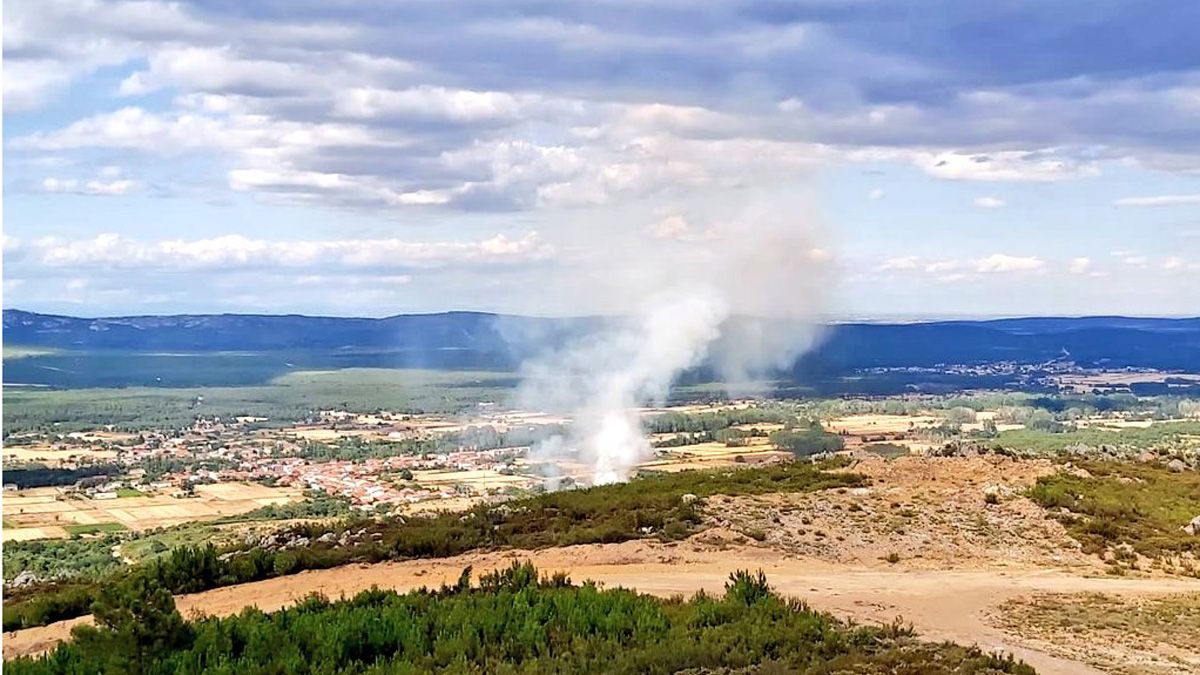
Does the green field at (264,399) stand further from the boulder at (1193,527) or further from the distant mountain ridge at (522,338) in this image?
the boulder at (1193,527)

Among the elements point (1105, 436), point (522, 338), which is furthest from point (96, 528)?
point (522, 338)

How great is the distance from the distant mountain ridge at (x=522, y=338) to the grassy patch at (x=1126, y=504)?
5550 centimetres

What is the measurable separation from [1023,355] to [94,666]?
439 feet

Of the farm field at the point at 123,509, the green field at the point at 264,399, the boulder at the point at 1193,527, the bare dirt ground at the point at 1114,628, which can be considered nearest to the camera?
the bare dirt ground at the point at 1114,628

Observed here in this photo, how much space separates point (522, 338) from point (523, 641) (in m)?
86.4

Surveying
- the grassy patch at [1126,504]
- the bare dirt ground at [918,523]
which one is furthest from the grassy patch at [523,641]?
the grassy patch at [1126,504]

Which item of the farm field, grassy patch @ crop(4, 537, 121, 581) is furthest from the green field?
grassy patch @ crop(4, 537, 121, 581)

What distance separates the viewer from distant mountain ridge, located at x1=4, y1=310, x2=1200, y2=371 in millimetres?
100062

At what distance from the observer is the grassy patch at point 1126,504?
2025 cm

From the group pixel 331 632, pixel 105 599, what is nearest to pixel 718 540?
pixel 331 632

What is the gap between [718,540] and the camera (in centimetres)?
1948

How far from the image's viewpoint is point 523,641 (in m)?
11.6

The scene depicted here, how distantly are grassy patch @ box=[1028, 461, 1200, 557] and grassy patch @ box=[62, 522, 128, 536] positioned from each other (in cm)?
2750

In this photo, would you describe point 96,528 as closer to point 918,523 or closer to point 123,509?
point 123,509
